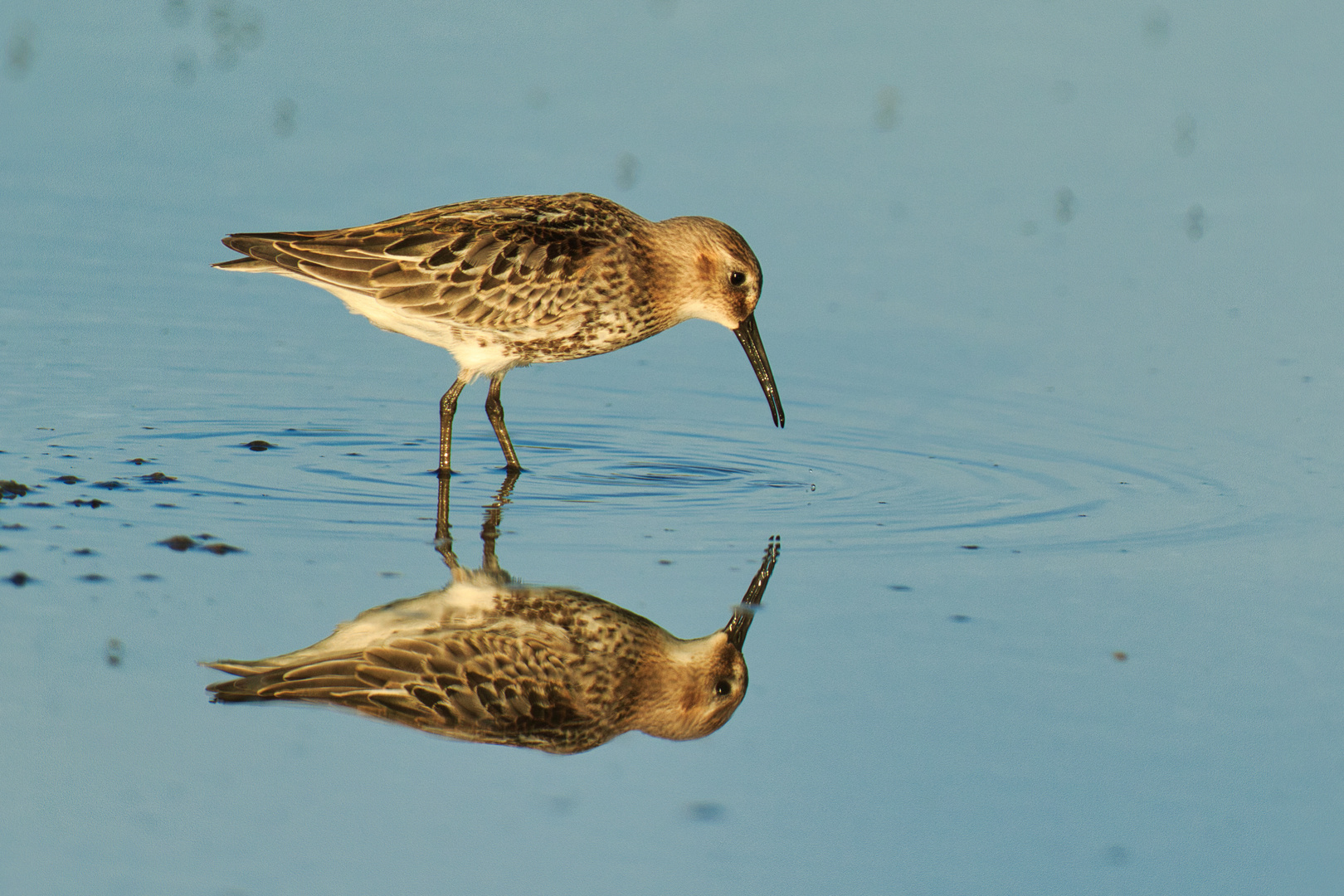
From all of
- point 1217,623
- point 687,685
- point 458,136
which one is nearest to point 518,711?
point 687,685

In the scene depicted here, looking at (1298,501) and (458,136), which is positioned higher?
(458,136)

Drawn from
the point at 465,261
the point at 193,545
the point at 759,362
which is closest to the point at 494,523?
the point at 193,545

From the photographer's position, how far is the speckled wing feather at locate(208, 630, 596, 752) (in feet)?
22.8

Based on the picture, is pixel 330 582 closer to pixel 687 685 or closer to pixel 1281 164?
pixel 687 685

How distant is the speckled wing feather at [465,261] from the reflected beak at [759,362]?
92 centimetres

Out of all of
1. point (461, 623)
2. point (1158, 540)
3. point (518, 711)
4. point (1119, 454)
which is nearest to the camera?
point (518, 711)

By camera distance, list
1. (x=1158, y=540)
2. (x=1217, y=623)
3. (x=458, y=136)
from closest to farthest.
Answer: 1. (x=1217, y=623)
2. (x=1158, y=540)
3. (x=458, y=136)

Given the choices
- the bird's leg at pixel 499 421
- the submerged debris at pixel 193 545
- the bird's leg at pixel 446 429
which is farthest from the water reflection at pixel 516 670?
the bird's leg at pixel 499 421

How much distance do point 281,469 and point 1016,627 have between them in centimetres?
396

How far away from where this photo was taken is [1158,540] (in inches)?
370

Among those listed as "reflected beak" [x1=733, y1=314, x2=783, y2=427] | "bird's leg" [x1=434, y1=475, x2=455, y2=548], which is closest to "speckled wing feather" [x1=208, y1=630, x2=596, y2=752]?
"bird's leg" [x1=434, y1=475, x2=455, y2=548]

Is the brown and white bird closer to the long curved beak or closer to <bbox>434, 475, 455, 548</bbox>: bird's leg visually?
the long curved beak

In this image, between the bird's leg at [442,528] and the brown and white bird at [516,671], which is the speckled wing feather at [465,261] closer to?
the bird's leg at [442,528]

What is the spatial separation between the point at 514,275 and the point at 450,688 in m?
3.76
